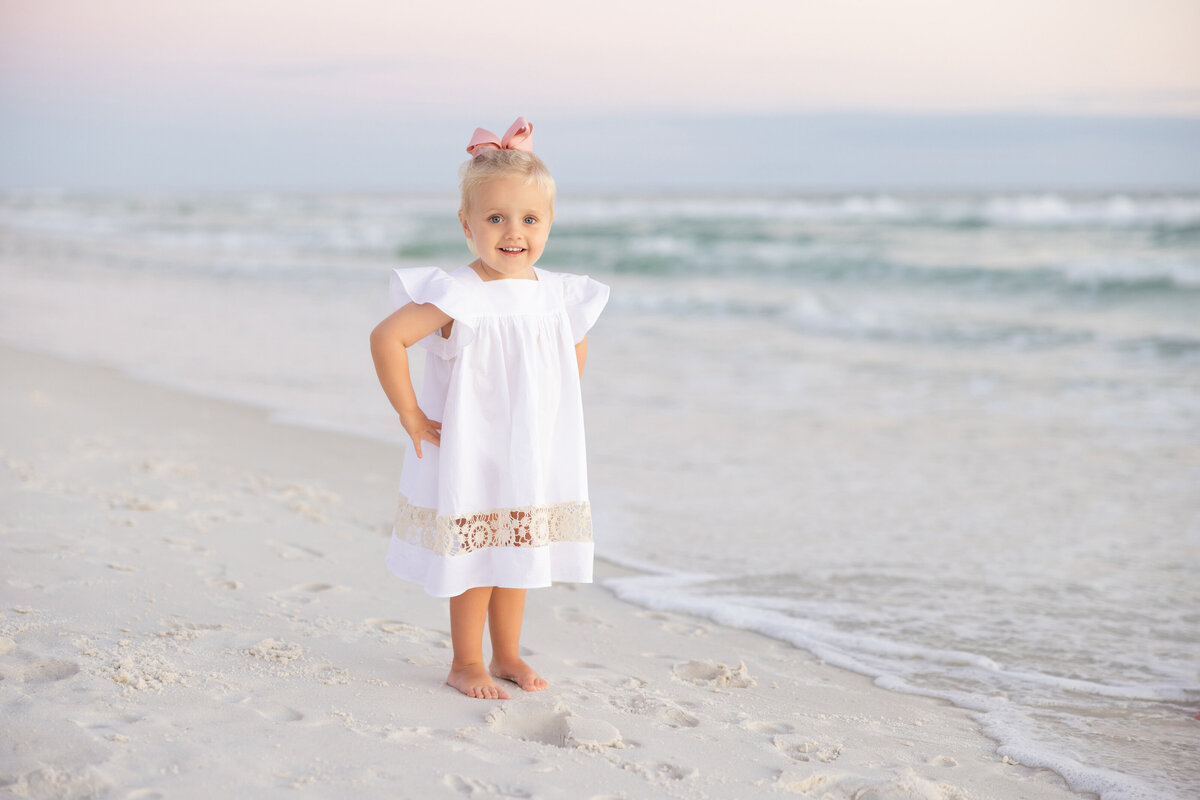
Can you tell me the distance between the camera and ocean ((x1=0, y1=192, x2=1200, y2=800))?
337cm

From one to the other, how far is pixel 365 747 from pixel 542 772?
395 millimetres

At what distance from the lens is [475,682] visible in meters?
2.64

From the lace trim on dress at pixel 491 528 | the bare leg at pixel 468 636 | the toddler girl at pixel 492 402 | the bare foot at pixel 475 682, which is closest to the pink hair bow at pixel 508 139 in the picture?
the toddler girl at pixel 492 402

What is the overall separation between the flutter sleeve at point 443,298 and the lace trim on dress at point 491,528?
41 centimetres

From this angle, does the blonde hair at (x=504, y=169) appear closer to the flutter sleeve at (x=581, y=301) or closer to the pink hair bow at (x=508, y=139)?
the pink hair bow at (x=508, y=139)

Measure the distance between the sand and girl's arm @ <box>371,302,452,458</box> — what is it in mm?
715

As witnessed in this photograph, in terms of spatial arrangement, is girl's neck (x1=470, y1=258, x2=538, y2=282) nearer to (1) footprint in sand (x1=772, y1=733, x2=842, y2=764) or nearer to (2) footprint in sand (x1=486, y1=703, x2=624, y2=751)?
(2) footprint in sand (x1=486, y1=703, x2=624, y2=751)

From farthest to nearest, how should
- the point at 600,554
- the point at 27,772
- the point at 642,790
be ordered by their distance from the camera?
the point at 600,554
the point at 642,790
the point at 27,772

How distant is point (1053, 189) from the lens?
34.8 meters

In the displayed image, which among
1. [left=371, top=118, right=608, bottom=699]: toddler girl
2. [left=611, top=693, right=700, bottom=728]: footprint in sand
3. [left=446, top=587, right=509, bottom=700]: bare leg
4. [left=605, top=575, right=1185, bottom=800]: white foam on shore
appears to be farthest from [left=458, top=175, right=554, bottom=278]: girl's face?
[left=605, top=575, right=1185, bottom=800]: white foam on shore

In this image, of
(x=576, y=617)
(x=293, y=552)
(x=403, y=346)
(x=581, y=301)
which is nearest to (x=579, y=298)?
(x=581, y=301)

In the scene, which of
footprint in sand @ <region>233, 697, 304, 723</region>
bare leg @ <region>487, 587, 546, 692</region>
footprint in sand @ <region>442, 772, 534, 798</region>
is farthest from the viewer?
bare leg @ <region>487, 587, 546, 692</region>

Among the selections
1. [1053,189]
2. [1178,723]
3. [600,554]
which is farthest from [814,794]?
[1053,189]

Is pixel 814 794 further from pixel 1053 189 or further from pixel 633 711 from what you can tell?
pixel 1053 189
